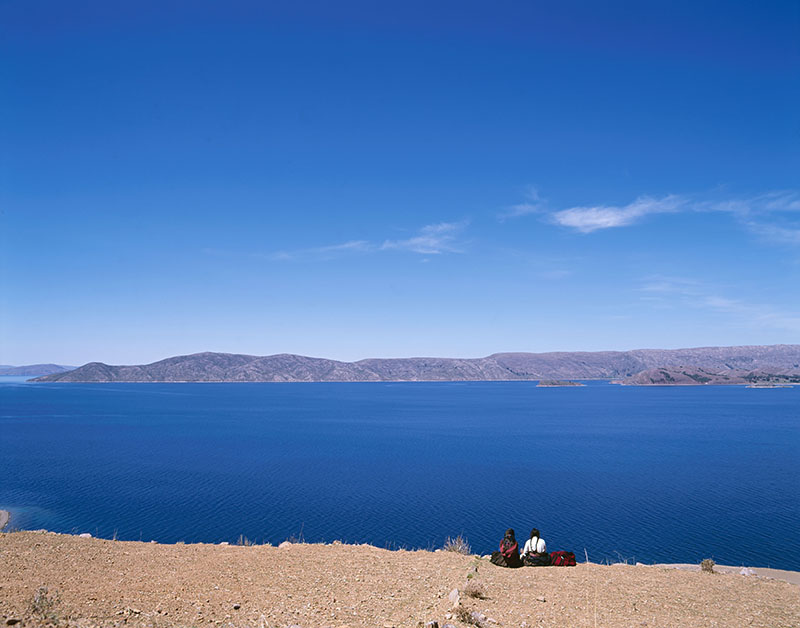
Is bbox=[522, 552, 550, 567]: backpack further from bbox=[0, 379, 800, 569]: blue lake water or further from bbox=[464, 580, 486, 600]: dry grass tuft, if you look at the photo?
bbox=[0, 379, 800, 569]: blue lake water

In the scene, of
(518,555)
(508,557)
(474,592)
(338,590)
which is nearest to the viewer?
(474,592)

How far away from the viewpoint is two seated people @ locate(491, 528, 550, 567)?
16156 mm

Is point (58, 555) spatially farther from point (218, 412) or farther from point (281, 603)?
point (218, 412)

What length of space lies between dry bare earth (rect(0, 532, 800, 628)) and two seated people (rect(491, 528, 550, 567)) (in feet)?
1.75

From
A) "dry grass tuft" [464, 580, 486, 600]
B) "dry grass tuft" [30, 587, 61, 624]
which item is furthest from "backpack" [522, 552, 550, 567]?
"dry grass tuft" [30, 587, 61, 624]

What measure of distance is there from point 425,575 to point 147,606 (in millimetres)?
7110

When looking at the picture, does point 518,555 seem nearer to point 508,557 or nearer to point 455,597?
point 508,557

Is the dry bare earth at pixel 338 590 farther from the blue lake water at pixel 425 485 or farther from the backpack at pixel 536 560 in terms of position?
the blue lake water at pixel 425 485

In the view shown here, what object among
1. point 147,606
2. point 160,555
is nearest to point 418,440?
point 160,555

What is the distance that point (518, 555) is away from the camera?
16.4 meters

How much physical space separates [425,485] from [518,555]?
33.9 metres

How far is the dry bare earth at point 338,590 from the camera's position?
10141 millimetres

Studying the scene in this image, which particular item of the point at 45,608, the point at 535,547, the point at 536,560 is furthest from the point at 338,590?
the point at 535,547

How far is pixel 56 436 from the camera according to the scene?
82.9 m
